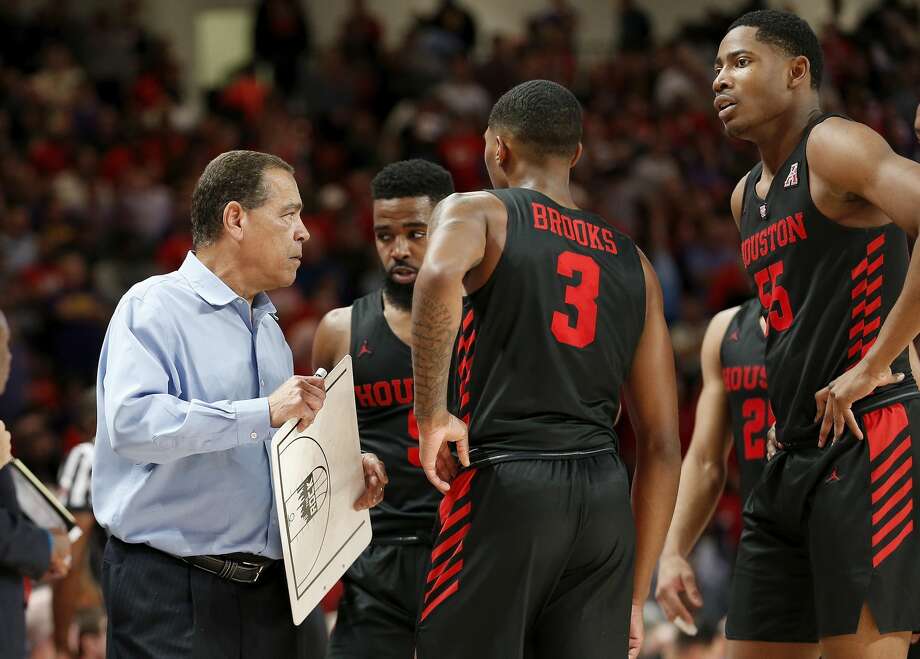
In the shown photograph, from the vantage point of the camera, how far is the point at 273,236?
13.0 feet

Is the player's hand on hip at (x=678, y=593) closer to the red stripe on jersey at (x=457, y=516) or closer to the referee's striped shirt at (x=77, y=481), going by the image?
the red stripe on jersey at (x=457, y=516)

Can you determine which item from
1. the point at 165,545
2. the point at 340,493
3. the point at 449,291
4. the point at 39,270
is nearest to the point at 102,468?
the point at 165,545

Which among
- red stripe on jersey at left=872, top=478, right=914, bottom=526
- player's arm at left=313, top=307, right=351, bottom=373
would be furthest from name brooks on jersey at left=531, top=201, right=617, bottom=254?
player's arm at left=313, top=307, right=351, bottom=373

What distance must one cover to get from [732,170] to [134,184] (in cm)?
634

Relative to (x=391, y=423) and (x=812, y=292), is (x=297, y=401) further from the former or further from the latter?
(x=812, y=292)

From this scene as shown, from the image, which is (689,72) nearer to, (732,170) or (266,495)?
(732,170)

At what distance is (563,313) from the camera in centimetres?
380

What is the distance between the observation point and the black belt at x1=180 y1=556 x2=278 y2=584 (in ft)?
12.3

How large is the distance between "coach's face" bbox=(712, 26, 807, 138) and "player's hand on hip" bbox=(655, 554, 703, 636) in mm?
1842

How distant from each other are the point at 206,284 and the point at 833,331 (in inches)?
77.3

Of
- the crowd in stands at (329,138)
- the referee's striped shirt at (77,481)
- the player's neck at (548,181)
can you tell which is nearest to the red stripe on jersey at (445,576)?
the player's neck at (548,181)

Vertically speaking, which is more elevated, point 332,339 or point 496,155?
point 496,155

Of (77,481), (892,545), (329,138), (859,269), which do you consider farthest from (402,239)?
(329,138)

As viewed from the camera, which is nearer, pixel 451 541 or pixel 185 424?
pixel 185 424
